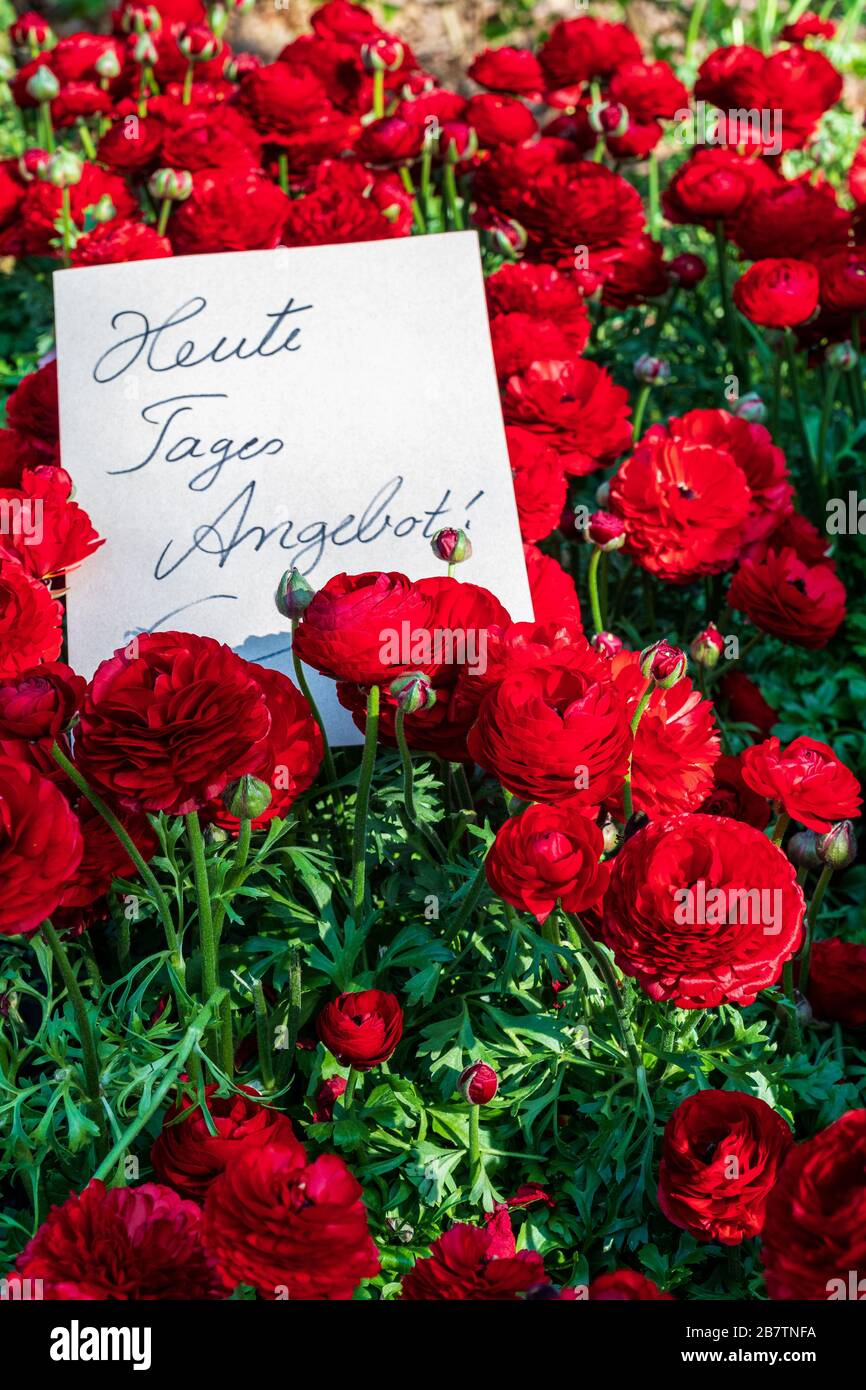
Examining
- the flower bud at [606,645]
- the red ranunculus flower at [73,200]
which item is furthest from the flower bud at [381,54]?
the flower bud at [606,645]

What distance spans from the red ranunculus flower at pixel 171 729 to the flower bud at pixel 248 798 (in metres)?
0.04

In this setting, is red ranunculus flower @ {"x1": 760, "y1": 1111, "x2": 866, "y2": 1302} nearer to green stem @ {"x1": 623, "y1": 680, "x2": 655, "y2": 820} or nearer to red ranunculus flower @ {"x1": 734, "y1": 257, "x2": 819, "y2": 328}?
green stem @ {"x1": 623, "y1": 680, "x2": 655, "y2": 820}

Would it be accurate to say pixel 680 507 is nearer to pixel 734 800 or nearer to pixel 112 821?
pixel 734 800

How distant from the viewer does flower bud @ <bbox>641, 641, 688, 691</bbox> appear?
839mm

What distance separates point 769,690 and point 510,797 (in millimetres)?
499

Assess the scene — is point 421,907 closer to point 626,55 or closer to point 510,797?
point 510,797

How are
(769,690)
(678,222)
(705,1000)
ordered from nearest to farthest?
(705,1000)
(769,690)
(678,222)

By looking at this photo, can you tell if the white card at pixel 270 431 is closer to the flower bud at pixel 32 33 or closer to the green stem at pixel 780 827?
the green stem at pixel 780 827

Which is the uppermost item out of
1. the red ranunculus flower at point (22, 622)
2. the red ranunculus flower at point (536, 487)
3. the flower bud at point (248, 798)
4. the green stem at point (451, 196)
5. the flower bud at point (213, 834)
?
the green stem at point (451, 196)

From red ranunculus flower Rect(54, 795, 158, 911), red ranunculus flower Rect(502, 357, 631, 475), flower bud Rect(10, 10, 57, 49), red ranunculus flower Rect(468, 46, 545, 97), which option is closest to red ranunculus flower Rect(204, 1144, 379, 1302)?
red ranunculus flower Rect(54, 795, 158, 911)

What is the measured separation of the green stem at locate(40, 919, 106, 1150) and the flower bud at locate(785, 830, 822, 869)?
0.50m

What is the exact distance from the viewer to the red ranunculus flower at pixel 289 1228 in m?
0.63

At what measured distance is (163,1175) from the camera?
0.75m
